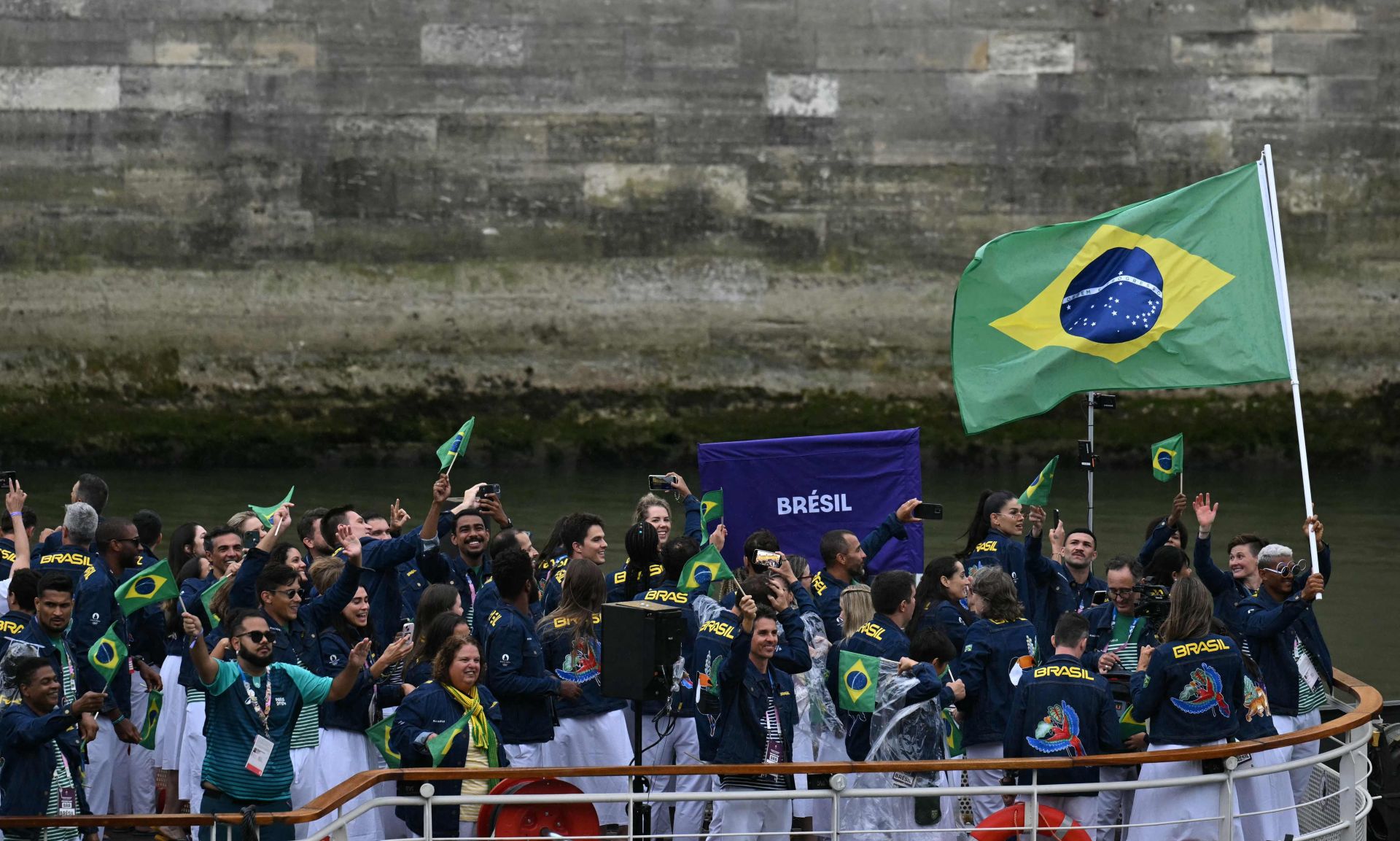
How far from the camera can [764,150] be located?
19578 millimetres

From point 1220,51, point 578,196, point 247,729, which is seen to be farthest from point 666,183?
point 247,729

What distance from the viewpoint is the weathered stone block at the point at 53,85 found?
19.4 meters

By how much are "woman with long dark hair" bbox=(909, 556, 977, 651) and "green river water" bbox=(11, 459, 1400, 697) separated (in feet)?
22.6

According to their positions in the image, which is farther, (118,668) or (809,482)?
(809,482)

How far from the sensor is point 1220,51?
1959 centimetres

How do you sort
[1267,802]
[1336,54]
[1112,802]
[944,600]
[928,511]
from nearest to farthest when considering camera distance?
[1267,802] → [1112,802] → [944,600] → [928,511] → [1336,54]

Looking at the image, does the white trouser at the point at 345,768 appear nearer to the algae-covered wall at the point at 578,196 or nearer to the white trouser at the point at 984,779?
the white trouser at the point at 984,779

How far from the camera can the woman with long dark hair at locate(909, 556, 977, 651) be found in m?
8.12

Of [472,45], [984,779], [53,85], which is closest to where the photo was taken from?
[984,779]

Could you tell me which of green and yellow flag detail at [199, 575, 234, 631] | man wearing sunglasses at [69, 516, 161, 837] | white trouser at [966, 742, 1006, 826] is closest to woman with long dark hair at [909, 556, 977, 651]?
white trouser at [966, 742, 1006, 826]

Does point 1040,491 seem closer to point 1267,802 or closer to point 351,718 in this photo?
point 1267,802

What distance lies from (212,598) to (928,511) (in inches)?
141

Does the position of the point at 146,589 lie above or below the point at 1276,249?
below

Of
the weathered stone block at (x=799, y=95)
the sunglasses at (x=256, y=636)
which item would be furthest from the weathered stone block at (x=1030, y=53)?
the sunglasses at (x=256, y=636)
